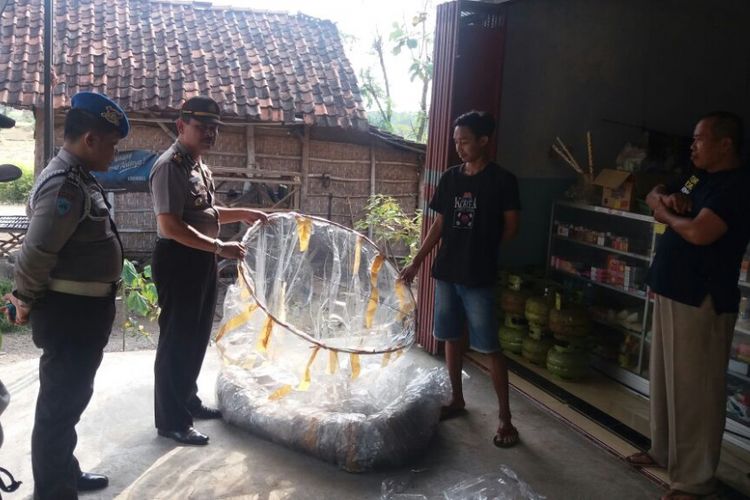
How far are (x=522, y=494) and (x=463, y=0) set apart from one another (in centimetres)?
309

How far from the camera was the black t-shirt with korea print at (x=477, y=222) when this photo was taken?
10.3 ft

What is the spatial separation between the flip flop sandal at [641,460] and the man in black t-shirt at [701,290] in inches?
9.8

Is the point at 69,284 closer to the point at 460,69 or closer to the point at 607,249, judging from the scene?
the point at 460,69

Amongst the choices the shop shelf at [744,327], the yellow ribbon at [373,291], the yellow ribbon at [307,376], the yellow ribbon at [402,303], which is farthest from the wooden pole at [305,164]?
the shop shelf at [744,327]

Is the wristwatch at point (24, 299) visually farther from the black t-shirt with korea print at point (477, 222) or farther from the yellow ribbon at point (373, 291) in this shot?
the black t-shirt with korea print at point (477, 222)

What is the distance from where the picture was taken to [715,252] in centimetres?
260

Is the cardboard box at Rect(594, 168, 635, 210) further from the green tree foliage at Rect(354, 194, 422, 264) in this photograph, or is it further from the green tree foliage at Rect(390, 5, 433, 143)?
the green tree foliage at Rect(390, 5, 433, 143)

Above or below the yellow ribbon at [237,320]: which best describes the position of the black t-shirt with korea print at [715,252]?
above

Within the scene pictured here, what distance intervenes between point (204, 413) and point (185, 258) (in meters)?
0.92

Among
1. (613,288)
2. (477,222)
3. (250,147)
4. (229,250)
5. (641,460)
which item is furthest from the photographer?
(250,147)

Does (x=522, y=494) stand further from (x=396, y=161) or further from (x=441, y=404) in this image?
(x=396, y=161)

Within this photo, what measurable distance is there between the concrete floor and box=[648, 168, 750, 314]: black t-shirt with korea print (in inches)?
37.7

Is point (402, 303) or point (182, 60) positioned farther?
point (182, 60)

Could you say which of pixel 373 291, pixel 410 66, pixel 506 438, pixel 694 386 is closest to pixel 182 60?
pixel 410 66
